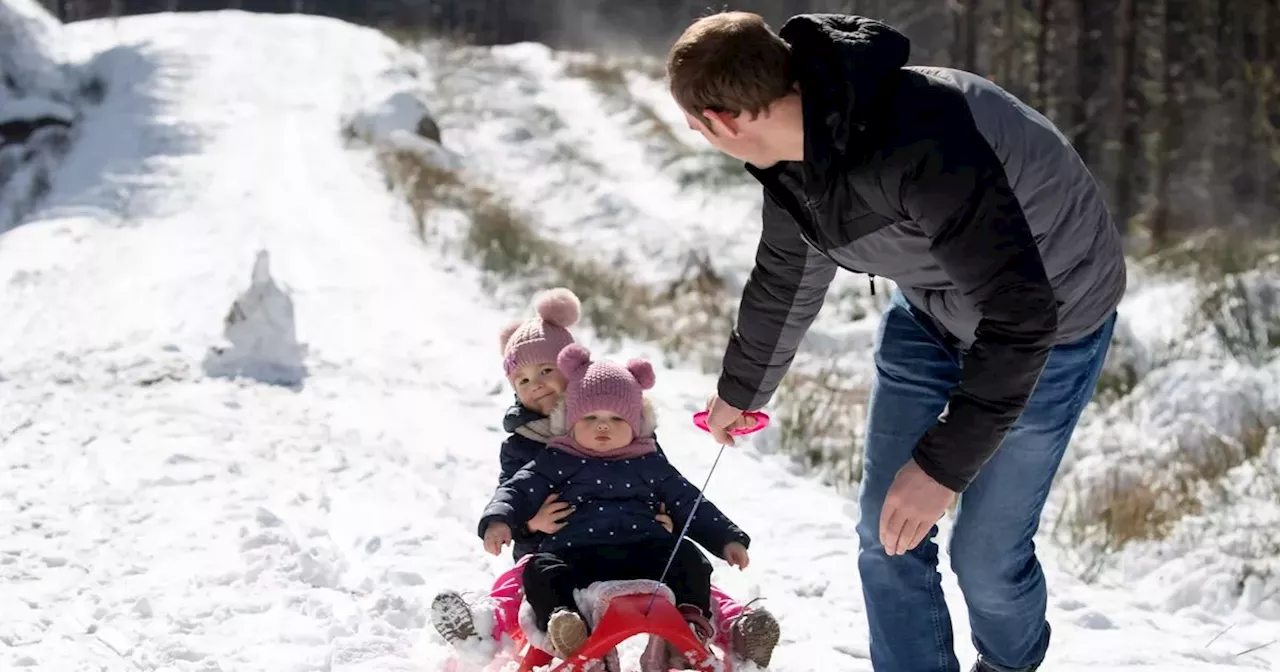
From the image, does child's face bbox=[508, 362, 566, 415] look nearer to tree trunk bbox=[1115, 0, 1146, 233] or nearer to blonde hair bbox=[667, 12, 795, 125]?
blonde hair bbox=[667, 12, 795, 125]

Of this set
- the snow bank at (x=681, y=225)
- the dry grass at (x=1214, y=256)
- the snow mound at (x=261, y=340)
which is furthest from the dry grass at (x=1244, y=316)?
the snow mound at (x=261, y=340)

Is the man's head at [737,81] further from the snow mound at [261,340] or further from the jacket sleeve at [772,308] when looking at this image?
the snow mound at [261,340]

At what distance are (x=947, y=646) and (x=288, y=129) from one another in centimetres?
1622

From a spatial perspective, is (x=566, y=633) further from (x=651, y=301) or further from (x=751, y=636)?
(x=651, y=301)

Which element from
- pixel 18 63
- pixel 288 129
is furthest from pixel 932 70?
pixel 18 63

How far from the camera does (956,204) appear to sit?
2.01 metres

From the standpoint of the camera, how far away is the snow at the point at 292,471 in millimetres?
3529

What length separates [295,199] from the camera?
12.9 metres

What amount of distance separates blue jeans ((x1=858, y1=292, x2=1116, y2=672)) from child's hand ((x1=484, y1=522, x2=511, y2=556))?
0.90m

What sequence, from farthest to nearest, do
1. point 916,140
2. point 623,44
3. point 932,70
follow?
point 623,44 < point 932,70 < point 916,140

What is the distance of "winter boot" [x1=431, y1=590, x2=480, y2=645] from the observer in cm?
312

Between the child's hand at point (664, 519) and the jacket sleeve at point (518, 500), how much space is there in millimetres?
304

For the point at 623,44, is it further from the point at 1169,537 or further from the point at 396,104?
the point at 1169,537

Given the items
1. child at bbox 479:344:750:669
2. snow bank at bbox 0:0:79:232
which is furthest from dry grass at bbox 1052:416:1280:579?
snow bank at bbox 0:0:79:232
